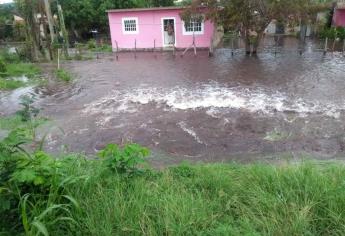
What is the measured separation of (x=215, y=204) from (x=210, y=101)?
→ 6.78 m

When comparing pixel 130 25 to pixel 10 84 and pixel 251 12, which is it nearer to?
pixel 251 12

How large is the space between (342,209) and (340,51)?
59.2ft

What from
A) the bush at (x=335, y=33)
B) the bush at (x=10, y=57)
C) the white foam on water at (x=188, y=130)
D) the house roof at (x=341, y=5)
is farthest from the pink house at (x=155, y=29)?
the white foam on water at (x=188, y=130)

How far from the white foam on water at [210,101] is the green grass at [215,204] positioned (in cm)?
488

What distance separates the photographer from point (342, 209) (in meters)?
3.15

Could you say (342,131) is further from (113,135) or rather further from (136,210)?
(136,210)

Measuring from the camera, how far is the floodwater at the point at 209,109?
6688mm

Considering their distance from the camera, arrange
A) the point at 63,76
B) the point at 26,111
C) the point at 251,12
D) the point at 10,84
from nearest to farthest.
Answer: the point at 26,111, the point at 10,84, the point at 63,76, the point at 251,12

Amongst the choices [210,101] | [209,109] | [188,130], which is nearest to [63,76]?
[210,101]

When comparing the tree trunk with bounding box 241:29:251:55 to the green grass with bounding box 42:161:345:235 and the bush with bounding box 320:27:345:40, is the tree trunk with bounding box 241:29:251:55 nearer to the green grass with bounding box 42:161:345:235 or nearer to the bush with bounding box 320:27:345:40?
the bush with bounding box 320:27:345:40

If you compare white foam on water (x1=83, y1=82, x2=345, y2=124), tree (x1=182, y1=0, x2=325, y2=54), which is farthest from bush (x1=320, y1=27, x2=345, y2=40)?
white foam on water (x1=83, y1=82, x2=345, y2=124)

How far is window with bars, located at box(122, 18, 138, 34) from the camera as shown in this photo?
72.7 feet

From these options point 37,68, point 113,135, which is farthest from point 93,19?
point 113,135

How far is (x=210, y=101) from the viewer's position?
10.0 meters
